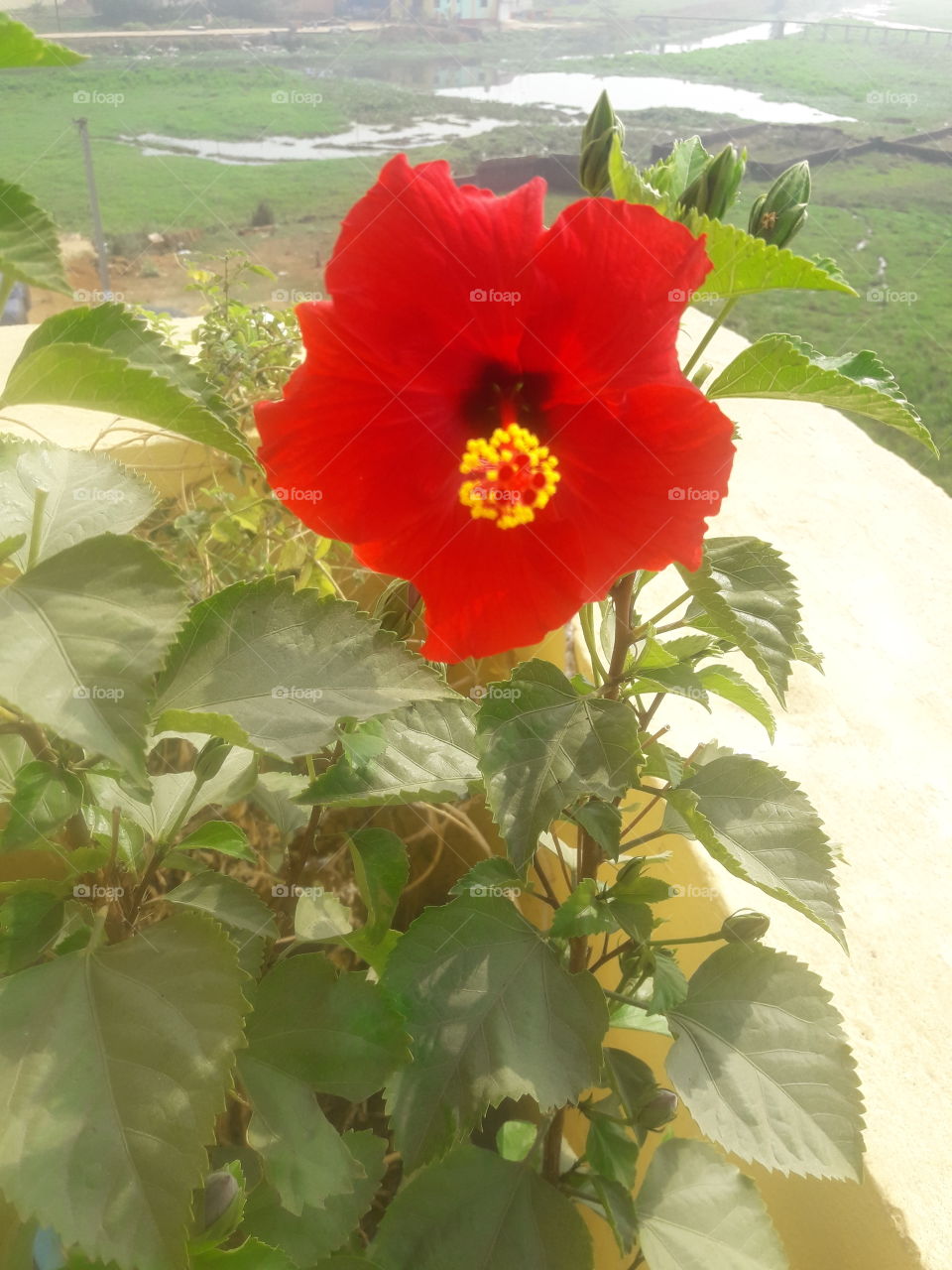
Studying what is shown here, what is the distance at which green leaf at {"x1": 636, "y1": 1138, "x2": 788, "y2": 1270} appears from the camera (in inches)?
22.9

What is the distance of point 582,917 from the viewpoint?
51cm

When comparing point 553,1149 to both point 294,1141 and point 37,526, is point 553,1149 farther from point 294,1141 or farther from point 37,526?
point 37,526

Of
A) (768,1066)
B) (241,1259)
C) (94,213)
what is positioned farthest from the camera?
(94,213)

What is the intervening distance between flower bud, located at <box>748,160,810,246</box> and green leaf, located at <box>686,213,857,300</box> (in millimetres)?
52

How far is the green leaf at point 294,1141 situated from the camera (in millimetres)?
481

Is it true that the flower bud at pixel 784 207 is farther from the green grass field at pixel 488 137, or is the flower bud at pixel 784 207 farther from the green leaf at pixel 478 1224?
the green grass field at pixel 488 137

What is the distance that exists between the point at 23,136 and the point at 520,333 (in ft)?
3.17

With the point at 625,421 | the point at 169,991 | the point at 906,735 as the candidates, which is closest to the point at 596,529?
the point at 625,421

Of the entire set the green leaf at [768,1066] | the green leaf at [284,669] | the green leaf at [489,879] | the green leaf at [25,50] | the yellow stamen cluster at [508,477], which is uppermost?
the green leaf at [25,50]

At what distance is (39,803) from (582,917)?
0.27 m

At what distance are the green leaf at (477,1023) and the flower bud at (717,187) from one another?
1.26ft

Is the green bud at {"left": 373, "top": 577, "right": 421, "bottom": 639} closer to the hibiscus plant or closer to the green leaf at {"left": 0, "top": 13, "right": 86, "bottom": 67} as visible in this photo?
the hibiscus plant

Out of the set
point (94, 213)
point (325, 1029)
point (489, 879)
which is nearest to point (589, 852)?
point (489, 879)

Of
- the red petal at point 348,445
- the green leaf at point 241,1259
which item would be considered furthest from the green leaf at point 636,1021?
the red petal at point 348,445
